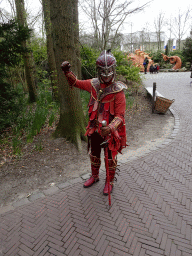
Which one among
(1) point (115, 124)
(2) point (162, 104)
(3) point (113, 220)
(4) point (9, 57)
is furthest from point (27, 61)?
(3) point (113, 220)

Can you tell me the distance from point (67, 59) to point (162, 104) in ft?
15.5

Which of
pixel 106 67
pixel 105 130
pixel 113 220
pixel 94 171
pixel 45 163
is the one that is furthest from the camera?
pixel 45 163

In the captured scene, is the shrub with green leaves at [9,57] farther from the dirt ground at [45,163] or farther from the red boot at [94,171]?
the red boot at [94,171]

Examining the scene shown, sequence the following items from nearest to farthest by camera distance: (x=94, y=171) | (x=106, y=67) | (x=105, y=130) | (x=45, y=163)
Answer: (x=105, y=130), (x=106, y=67), (x=94, y=171), (x=45, y=163)

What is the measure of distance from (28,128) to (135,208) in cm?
376

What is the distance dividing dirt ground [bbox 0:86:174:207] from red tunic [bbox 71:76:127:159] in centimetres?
151

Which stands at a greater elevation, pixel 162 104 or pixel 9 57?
pixel 9 57

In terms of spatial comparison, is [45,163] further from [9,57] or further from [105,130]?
[9,57]

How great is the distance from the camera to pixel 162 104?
741 cm

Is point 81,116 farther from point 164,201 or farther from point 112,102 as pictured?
point 164,201

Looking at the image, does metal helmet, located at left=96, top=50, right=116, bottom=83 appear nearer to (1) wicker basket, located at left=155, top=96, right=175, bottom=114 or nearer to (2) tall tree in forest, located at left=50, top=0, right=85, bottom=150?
(2) tall tree in forest, located at left=50, top=0, right=85, bottom=150

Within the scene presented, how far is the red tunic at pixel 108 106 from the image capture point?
265cm

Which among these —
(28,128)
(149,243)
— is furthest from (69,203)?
A: (28,128)

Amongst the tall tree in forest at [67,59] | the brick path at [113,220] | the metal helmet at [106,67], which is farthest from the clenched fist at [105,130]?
the tall tree in forest at [67,59]
